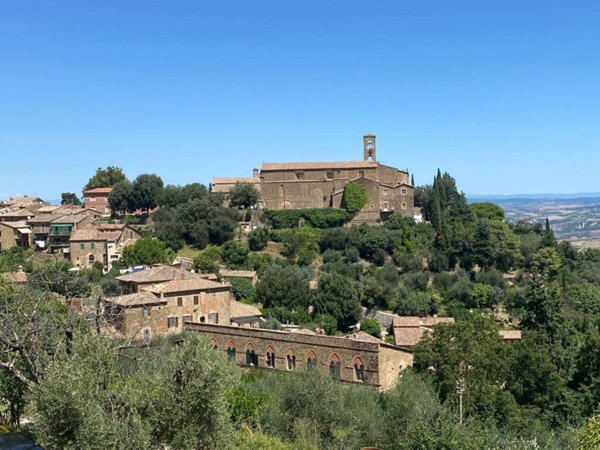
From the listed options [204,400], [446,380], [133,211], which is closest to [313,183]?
[133,211]

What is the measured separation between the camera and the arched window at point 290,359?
2808 cm

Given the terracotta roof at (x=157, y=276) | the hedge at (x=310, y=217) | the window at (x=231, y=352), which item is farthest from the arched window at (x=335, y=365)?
the hedge at (x=310, y=217)

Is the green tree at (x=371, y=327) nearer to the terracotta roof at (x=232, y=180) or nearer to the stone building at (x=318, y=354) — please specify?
the stone building at (x=318, y=354)

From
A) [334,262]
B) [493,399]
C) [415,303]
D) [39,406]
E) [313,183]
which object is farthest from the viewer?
→ [313,183]

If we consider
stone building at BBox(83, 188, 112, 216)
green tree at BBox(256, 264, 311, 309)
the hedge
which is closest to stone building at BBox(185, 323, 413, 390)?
green tree at BBox(256, 264, 311, 309)

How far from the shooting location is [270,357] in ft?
94.0

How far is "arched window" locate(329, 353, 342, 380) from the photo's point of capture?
27.0 meters

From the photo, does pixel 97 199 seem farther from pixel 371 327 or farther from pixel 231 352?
pixel 231 352

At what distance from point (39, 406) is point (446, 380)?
1565 cm

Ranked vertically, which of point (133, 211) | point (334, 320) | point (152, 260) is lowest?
point (334, 320)

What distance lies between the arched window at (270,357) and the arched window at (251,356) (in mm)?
639

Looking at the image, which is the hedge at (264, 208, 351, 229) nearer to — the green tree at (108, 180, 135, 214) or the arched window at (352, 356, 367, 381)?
the green tree at (108, 180, 135, 214)

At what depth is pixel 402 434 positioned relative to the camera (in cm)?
1830

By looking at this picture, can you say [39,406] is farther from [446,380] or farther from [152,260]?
[152,260]
